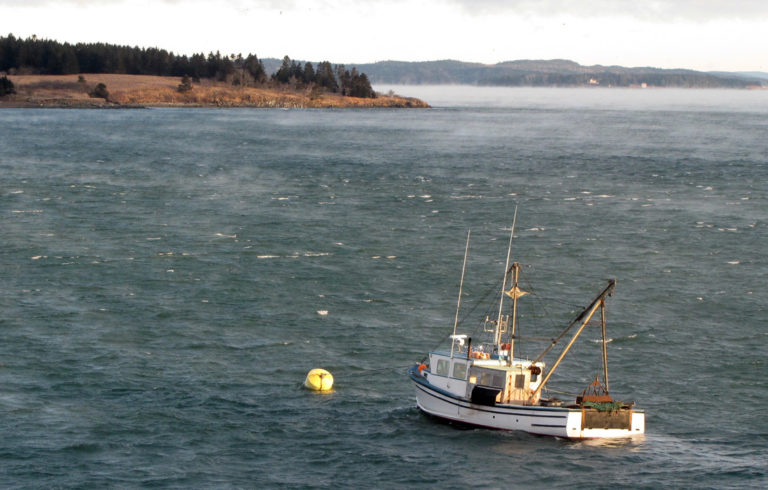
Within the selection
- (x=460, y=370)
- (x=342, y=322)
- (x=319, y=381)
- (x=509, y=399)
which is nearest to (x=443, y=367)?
(x=460, y=370)

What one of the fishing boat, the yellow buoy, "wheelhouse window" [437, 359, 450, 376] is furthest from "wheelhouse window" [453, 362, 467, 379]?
the yellow buoy

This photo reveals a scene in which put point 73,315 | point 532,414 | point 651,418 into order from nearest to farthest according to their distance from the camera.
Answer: point 532,414 < point 651,418 < point 73,315

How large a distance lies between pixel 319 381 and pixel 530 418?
11.8 meters

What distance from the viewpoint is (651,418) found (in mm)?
47656

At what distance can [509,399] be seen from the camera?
4641 centimetres

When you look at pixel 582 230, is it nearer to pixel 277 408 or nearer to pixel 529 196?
pixel 529 196

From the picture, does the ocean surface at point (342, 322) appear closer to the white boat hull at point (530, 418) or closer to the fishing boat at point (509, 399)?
the white boat hull at point (530, 418)

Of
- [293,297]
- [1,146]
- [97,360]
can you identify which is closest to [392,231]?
[293,297]

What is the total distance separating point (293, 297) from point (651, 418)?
28830 millimetres

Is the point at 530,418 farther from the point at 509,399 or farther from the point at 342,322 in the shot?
the point at 342,322

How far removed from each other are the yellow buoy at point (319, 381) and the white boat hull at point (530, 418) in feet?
21.2

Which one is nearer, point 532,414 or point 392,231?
point 532,414

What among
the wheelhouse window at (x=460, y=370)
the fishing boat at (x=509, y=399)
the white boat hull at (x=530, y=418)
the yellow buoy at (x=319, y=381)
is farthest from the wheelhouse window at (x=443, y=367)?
the yellow buoy at (x=319, y=381)

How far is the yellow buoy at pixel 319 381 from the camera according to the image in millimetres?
50781
